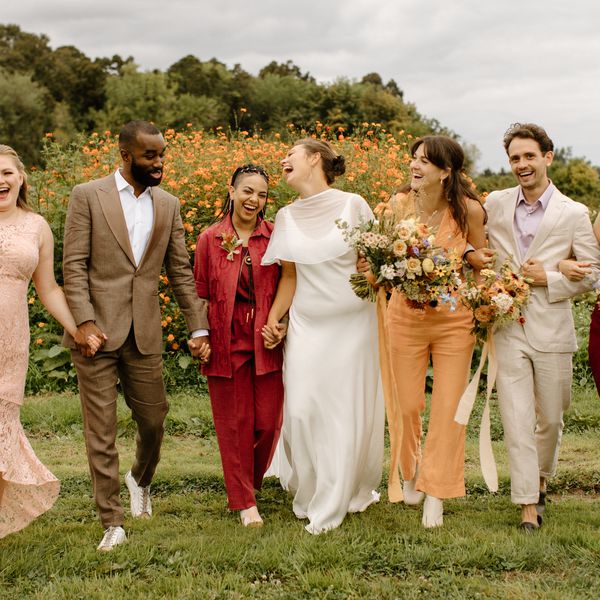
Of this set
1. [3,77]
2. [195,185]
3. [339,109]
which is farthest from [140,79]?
[195,185]

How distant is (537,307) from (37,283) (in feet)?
10.0

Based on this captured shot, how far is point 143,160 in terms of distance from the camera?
5180mm

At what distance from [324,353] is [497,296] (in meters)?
1.20

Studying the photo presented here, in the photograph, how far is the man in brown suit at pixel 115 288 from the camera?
16.6 feet

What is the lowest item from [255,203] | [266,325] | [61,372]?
[61,372]

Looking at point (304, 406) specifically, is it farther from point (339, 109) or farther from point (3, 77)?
point (3, 77)

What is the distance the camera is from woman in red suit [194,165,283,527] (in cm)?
558

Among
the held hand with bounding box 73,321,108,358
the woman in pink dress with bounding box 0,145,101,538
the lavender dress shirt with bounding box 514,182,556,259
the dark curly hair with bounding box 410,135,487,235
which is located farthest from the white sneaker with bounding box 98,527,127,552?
the lavender dress shirt with bounding box 514,182,556,259

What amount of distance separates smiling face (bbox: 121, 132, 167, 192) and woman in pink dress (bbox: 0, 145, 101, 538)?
613 millimetres

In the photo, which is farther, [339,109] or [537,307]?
[339,109]

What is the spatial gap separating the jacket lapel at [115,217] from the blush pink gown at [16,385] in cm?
41

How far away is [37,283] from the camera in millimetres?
5176

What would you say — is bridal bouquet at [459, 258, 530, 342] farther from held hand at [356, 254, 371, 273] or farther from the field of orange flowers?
the field of orange flowers

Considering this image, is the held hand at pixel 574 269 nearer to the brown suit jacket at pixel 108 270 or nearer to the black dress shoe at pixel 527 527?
the black dress shoe at pixel 527 527
